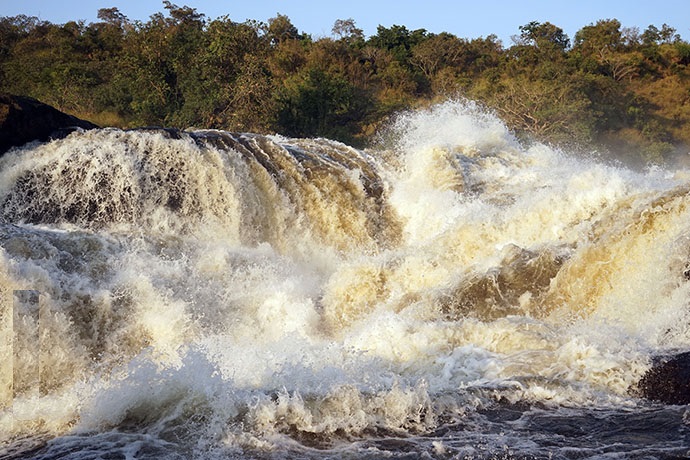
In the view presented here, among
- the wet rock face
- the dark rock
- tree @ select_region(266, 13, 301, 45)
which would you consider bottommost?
the wet rock face

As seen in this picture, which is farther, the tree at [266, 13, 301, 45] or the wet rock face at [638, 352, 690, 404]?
the tree at [266, 13, 301, 45]

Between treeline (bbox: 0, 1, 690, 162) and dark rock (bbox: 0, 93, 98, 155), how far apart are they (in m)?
7.99

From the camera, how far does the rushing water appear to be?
4988 millimetres

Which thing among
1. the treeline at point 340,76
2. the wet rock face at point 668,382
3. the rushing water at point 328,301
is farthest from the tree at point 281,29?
the wet rock face at point 668,382

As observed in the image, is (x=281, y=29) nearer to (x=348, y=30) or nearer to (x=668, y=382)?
(x=348, y=30)

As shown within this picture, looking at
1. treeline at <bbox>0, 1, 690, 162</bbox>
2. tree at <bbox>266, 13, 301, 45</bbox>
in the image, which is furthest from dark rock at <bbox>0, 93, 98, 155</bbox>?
tree at <bbox>266, 13, 301, 45</bbox>

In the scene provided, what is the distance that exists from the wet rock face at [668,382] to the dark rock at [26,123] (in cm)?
909

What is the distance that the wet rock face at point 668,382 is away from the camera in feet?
17.6

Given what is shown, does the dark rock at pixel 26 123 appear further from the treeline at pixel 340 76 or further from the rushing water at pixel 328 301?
the treeline at pixel 340 76

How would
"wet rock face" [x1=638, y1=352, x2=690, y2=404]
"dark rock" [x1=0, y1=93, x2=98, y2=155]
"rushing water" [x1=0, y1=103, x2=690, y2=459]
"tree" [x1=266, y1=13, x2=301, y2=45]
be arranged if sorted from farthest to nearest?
"tree" [x1=266, y1=13, x2=301, y2=45] → "dark rock" [x1=0, y1=93, x2=98, y2=155] → "wet rock face" [x1=638, y1=352, x2=690, y2=404] → "rushing water" [x1=0, y1=103, x2=690, y2=459]

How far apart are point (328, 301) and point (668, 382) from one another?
4.56 meters

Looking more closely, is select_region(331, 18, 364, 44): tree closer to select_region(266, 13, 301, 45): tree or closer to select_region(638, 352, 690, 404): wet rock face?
select_region(266, 13, 301, 45): tree

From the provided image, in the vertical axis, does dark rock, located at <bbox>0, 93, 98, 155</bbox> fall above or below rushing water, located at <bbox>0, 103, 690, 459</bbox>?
above

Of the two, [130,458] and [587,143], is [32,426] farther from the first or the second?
[587,143]
